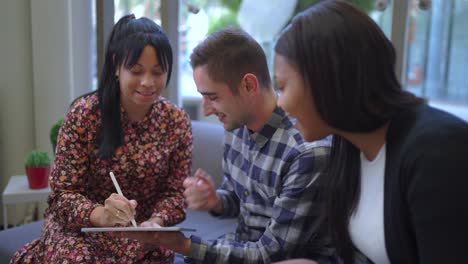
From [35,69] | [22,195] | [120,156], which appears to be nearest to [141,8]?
[35,69]

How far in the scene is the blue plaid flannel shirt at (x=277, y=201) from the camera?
1272mm

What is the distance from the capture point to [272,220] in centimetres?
131

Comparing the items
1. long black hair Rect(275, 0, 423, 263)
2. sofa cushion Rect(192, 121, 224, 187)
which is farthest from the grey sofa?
long black hair Rect(275, 0, 423, 263)

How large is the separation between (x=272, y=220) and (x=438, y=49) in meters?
2.05

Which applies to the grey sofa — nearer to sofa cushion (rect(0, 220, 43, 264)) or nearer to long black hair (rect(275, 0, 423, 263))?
sofa cushion (rect(0, 220, 43, 264))

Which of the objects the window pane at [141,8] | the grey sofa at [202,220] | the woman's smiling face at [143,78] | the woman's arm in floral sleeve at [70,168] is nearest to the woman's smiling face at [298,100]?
the woman's smiling face at [143,78]

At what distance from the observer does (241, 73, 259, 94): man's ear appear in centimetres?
138

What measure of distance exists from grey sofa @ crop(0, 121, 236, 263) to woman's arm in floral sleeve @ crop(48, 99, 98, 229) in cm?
47

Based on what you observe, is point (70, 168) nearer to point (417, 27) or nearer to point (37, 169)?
point (37, 169)

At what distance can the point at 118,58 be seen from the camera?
1.55 m

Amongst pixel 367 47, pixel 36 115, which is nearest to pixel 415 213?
pixel 367 47

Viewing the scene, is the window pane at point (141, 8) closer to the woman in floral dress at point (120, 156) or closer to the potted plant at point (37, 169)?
the potted plant at point (37, 169)

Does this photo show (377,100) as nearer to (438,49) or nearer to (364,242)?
(364,242)

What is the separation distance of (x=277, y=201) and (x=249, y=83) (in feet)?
1.14
